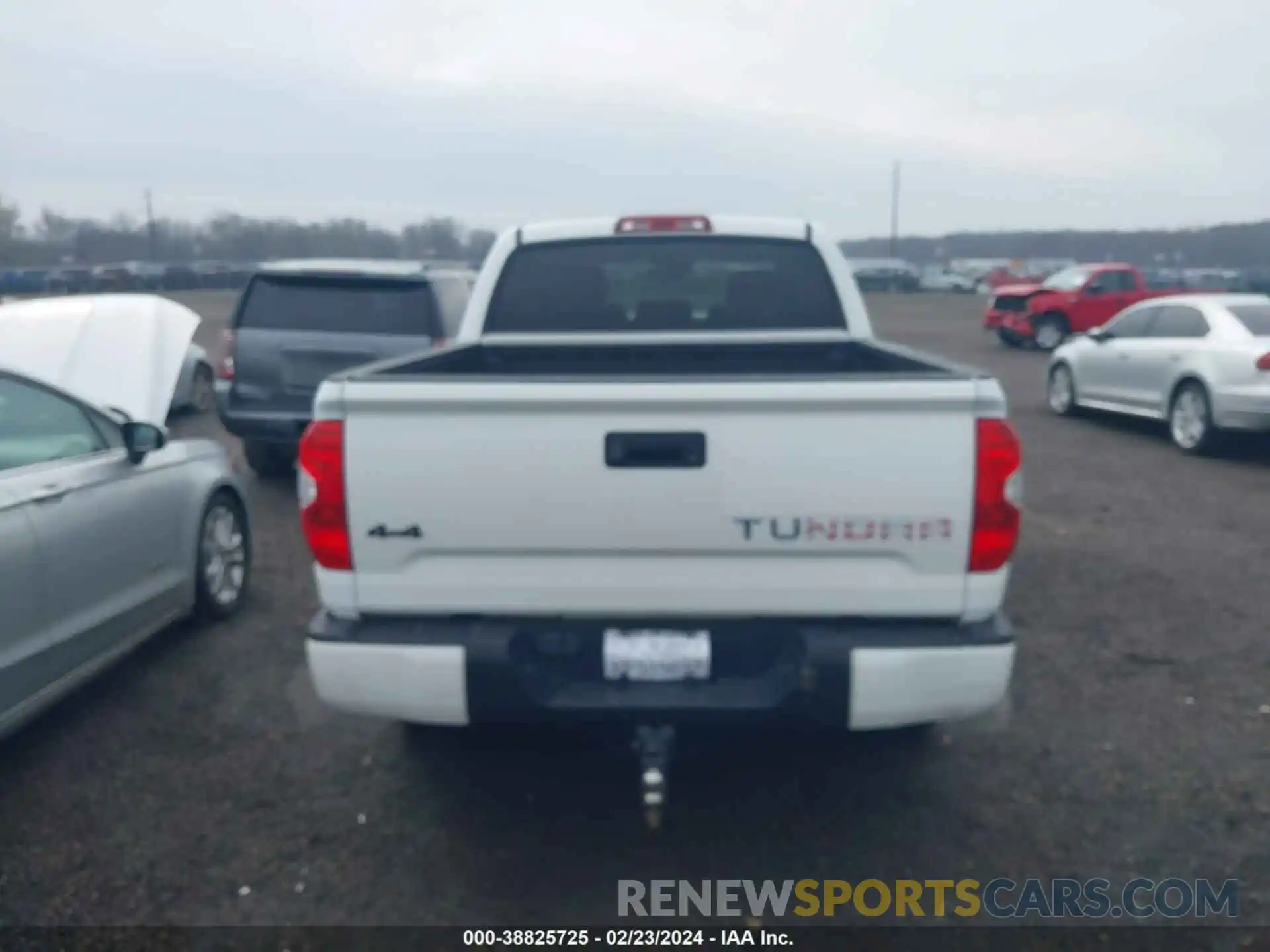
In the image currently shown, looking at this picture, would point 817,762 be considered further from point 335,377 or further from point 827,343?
point 335,377

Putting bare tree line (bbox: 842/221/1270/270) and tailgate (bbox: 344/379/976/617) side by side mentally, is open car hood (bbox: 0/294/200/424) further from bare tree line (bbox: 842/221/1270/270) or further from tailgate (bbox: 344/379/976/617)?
bare tree line (bbox: 842/221/1270/270)

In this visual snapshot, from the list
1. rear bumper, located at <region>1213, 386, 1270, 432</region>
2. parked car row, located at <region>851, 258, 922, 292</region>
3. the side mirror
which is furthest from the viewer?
parked car row, located at <region>851, 258, 922, 292</region>

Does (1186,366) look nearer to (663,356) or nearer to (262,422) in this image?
(663,356)

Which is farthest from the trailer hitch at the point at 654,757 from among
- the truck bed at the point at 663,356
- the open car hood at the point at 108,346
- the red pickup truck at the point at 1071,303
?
the red pickup truck at the point at 1071,303

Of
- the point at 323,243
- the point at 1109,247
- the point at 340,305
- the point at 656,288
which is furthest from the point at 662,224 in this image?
the point at 1109,247

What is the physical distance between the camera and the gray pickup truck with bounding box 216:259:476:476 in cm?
920

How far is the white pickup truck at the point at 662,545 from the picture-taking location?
325 centimetres

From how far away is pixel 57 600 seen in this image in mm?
4562

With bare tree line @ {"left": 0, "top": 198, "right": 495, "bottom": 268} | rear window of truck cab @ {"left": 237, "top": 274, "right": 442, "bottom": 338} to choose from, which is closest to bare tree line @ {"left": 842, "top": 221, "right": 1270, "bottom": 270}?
bare tree line @ {"left": 0, "top": 198, "right": 495, "bottom": 268}

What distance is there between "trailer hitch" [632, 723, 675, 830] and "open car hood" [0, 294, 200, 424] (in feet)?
20.1

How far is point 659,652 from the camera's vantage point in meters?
3.40

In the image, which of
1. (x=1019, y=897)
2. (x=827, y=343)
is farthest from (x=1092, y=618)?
(x=1019, y=897)

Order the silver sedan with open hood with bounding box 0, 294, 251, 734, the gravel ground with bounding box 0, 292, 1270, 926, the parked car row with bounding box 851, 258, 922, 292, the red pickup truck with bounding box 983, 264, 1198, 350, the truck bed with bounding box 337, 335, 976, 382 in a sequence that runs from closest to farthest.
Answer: the gravel ground with bounding box 0, 292, 1270, 926, the silver sedan with open hood with bounding box 0, 294, 251, 734, the truck bed with bounding box 337, 335, 976, 382, the red pickup truck with bounding box 983, 264, 1198, 350, the parked car row with bounding box 851, 258, 922, 292

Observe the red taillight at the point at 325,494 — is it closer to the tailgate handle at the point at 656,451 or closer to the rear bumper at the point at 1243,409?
the tailgate handle at the point at 656,451
